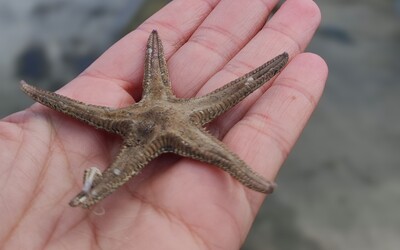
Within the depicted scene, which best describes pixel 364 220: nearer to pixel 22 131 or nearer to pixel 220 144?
pixel 220 144

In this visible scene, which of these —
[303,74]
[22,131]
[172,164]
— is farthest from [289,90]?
[22,131]

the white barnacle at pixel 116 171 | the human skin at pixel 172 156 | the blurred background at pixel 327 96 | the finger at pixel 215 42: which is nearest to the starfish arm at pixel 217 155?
the human skin at pixel 172 156

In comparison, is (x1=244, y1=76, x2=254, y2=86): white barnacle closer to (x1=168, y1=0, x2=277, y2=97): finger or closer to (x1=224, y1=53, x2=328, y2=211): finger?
(x1=224, y1=53, x2=328, y2=211): finger

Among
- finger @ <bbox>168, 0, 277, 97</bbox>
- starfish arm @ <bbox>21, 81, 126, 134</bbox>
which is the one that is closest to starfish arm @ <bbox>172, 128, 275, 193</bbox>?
starfish arm @ <bbox>21, 81, 126, 134</bbox>

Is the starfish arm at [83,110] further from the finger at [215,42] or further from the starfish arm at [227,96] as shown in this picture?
the finger at [215,42]

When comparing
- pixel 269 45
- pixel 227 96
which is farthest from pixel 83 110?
pixel 269 45

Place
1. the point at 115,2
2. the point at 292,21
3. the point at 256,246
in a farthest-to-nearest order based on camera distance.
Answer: the point at 115,2 → the point at 256,246 → the point at 292,21

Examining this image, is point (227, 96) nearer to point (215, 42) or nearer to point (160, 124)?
point (160, 124)
